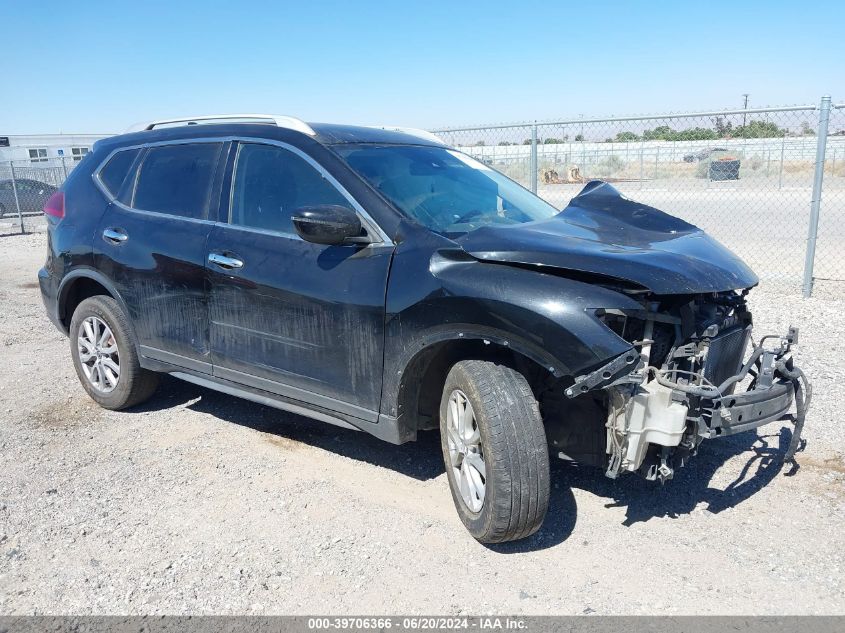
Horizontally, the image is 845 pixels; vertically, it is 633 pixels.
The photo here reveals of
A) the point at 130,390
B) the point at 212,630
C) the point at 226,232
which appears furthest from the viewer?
the point at 130,390

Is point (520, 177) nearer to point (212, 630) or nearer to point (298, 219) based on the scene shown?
point (298, 219)

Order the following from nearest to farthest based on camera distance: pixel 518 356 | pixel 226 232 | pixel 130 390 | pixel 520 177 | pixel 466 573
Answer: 1. pixel 466 573
2. pixel 518 356
3. pixel 226 232
4. pixel 130 390
5. pixel 520 177

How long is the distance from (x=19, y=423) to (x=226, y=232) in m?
2.27

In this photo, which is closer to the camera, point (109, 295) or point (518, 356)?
point (518, 356)

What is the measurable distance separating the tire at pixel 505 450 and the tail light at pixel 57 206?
346cm

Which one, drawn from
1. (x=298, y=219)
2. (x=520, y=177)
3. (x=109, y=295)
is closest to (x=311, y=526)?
(x=298, y=219)

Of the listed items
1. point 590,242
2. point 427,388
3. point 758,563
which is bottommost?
point 758,563

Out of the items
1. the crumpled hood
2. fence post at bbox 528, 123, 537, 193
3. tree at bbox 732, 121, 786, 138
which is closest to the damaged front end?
the crumpled hood

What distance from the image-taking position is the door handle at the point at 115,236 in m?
4.68

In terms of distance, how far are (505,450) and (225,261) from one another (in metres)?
2.02

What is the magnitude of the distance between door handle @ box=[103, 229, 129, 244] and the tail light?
594 mm

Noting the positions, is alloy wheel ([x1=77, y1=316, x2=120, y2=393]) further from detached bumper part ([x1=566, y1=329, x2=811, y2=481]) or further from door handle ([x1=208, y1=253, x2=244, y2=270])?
detached bumper part ([x1=566, y1=329, x2=811, y2=481])

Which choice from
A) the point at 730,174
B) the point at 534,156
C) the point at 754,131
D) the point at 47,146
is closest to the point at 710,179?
the point at 730,174

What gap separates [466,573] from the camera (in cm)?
317
